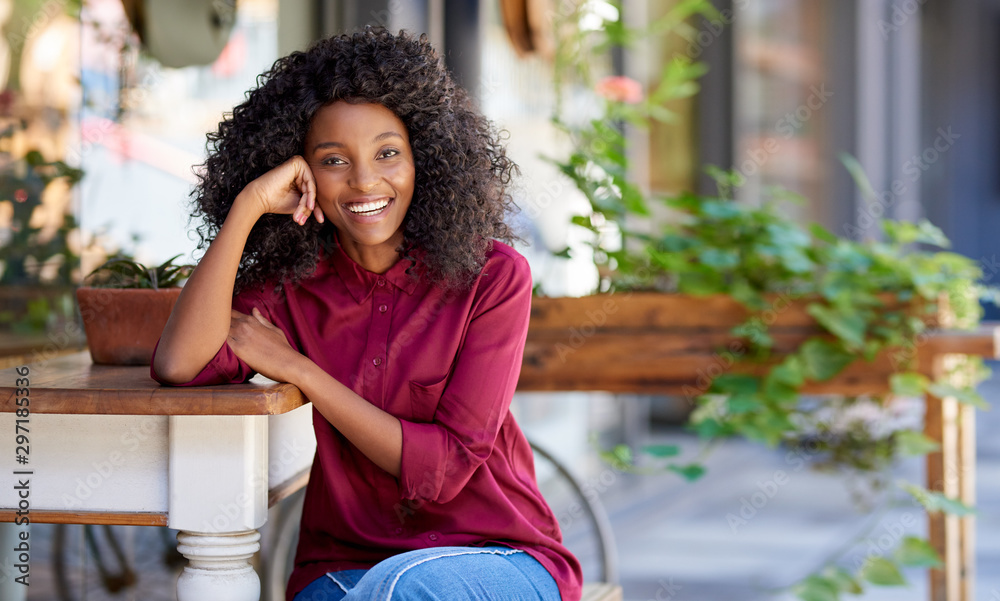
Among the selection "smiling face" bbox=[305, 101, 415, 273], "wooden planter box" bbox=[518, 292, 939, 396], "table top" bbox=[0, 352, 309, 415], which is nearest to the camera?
"table top" bbox=[0, 352, 309, 415]

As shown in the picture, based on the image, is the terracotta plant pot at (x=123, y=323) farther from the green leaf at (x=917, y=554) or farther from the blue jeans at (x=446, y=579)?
the green leaf at (x=917, y=554)

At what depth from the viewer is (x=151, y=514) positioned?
1105 millimetres

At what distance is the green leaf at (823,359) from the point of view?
1.95 m

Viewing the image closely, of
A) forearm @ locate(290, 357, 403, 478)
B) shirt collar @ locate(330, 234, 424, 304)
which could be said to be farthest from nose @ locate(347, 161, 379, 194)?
→ forearm @ locate(290, 357, 403, 478)

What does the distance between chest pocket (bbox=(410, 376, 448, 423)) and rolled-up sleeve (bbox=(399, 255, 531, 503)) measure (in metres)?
0.01

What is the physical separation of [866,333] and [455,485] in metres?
1.14

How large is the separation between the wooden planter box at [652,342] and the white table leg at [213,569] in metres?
1.05

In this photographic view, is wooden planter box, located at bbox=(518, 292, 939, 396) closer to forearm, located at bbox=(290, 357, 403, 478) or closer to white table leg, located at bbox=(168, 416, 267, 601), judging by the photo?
forearm, located at bbox=(290, 357, 403, 478)

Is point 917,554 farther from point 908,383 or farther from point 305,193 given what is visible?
point 305,193

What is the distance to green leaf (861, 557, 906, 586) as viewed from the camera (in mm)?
1991

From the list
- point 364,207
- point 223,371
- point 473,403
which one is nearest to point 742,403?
point 473,403

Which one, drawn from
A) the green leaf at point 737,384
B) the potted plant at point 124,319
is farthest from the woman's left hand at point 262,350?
the green leaf at point 737,384

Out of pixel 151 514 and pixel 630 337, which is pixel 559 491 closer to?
pixel 630 337

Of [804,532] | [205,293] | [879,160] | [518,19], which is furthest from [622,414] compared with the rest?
[205,293]
